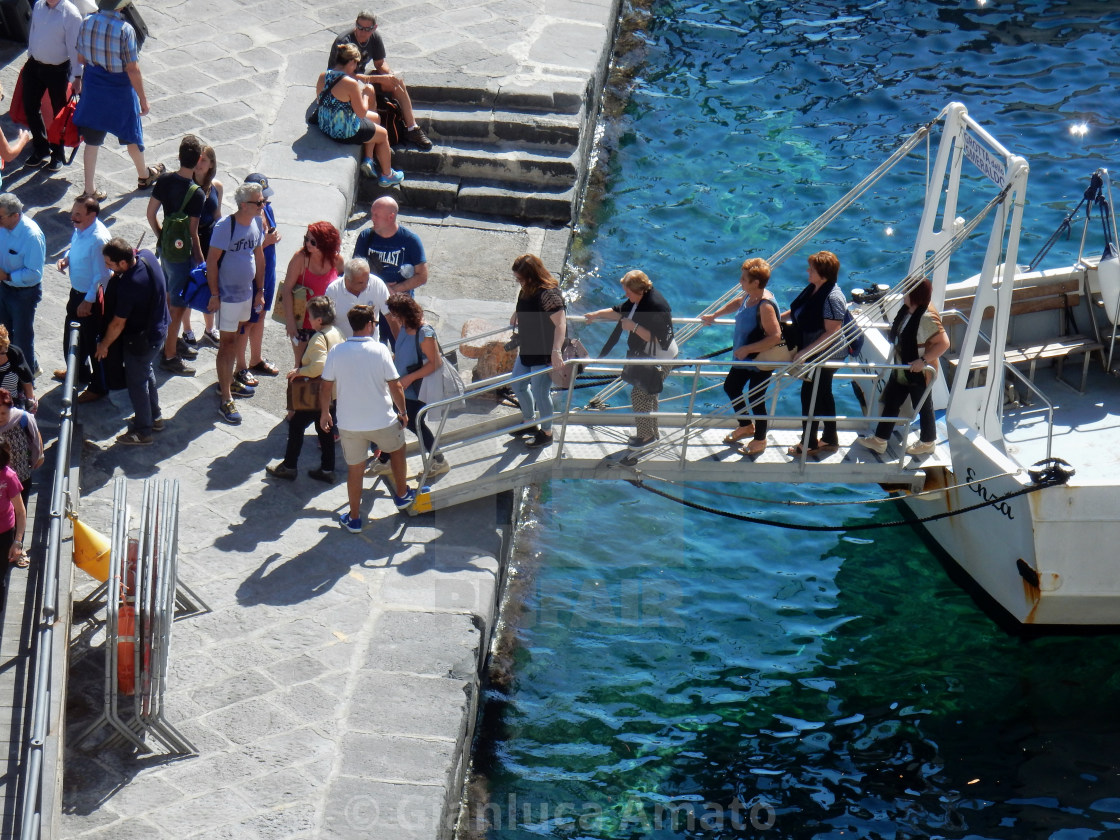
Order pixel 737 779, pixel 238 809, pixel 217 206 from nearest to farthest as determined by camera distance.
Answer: pixel 238 809
pixel 737 779
pixel 217 206

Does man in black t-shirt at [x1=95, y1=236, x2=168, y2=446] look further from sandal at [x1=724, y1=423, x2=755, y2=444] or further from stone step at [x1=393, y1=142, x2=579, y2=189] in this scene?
stone step at [x1=393, y1=142, x2=579, y2=189]

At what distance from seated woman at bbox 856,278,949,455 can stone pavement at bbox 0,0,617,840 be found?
2.64 meters

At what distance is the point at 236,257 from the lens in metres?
8.70

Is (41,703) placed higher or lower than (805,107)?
lower

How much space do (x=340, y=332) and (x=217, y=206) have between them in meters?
1.62

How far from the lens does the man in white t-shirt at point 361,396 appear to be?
24.9 ft

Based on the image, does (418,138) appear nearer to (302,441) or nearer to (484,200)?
Result: (484,200)

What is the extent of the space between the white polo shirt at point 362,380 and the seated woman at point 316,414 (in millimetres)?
202

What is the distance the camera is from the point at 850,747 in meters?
8.45

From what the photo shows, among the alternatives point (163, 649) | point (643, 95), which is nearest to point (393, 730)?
point (163, 649)

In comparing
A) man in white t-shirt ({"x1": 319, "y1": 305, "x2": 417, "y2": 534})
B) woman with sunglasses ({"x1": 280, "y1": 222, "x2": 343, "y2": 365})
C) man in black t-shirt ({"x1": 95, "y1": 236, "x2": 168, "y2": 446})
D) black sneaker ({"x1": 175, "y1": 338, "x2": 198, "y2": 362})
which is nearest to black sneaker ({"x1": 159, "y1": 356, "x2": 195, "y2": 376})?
black sneaker ({"x1": 175, "y1": 338, "x2": 198, "y2": 362})

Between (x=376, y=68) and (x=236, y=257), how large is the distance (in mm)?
4437

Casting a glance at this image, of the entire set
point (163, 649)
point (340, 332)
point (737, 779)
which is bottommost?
point (737, 779)

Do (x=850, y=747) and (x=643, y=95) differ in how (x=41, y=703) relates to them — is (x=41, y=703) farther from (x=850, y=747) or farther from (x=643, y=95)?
(x=643, y=95)
